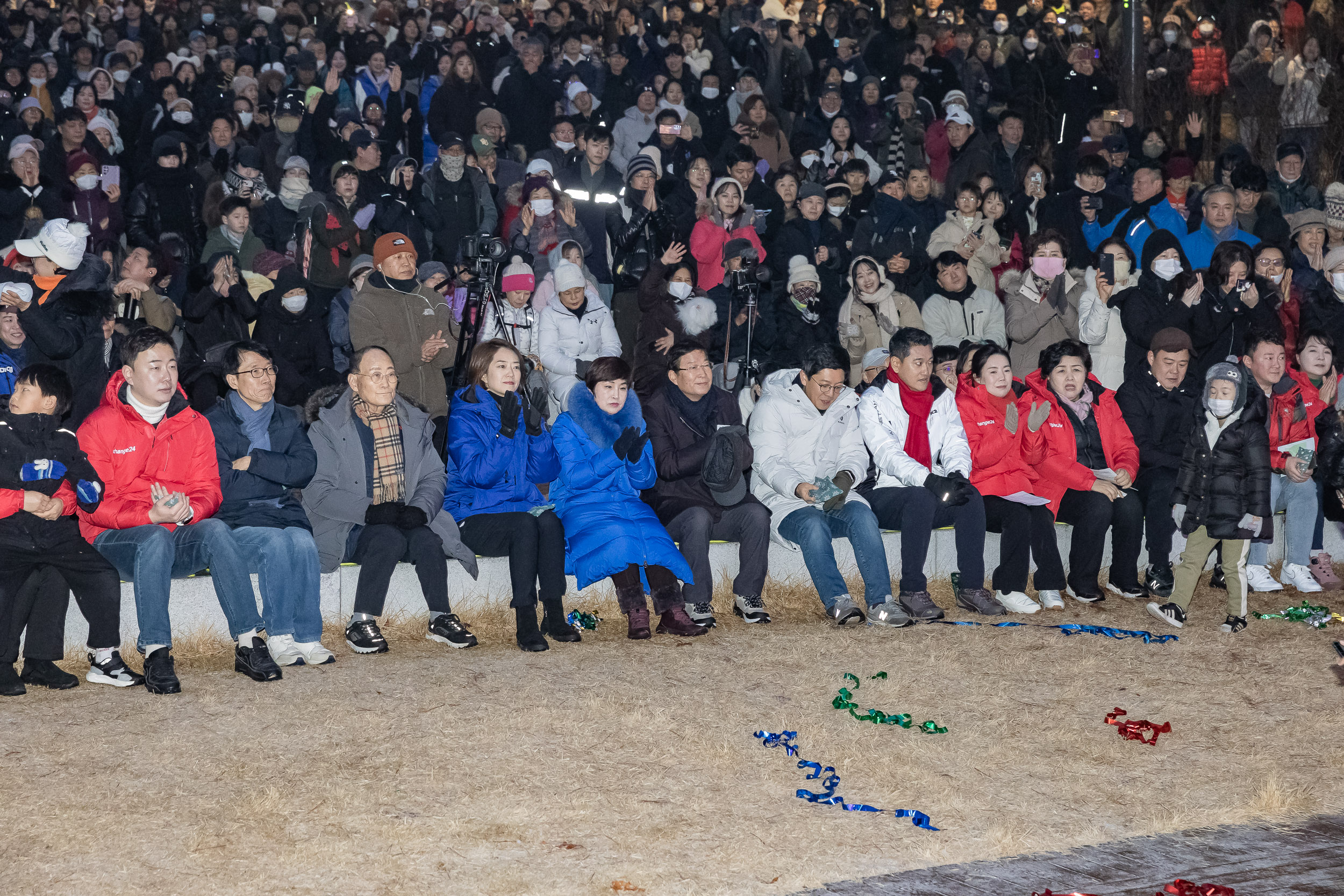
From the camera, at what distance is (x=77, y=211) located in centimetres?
1129

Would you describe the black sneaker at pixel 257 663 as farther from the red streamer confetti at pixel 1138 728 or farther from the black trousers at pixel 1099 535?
the black trousers at pixel 1099 535

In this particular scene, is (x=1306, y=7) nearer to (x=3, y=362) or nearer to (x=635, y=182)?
(x=635, y=182)

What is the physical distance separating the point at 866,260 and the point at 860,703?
5204 mm

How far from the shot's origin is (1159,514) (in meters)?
8.86

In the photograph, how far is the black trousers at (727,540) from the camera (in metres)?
7.97

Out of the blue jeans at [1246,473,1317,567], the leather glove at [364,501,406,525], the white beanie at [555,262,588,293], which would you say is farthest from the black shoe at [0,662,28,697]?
the blue jeans at [1246,473,1317,567]

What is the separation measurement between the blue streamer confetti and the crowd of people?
1918mm

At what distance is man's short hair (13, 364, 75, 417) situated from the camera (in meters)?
A: 6.55

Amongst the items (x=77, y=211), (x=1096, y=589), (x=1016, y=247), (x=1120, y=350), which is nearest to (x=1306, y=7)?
(x=1016, y=247)

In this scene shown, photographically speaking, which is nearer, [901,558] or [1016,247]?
[901,558]

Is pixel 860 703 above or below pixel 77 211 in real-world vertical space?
below

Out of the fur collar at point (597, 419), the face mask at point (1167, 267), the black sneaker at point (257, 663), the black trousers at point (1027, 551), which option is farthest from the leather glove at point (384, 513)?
the face mask at point (1167, 267)

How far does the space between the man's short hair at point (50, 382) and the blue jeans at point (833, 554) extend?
3941mm

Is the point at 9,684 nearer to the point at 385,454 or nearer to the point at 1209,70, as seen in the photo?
the point at 385,454
